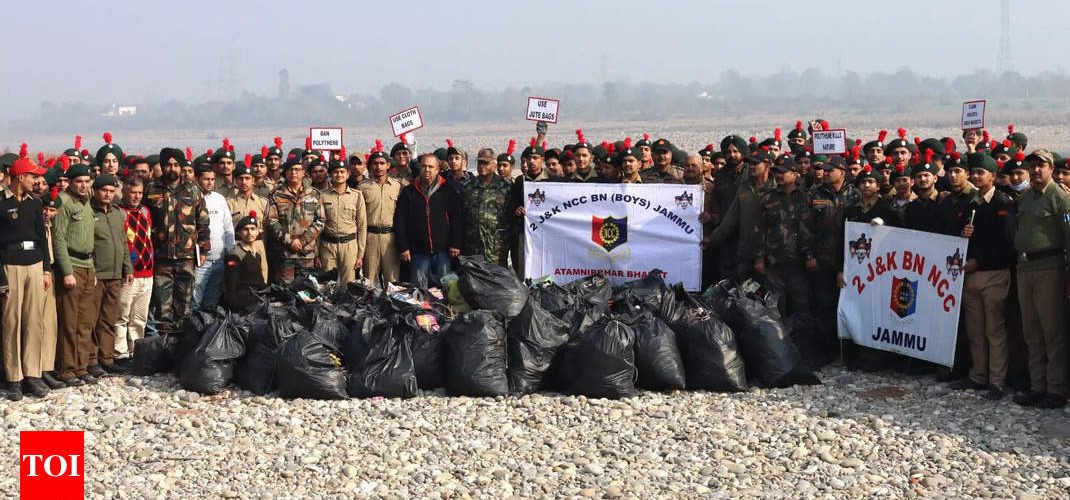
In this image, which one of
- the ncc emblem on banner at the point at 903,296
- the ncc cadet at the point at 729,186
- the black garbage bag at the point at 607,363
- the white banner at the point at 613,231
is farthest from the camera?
the white banner at the point at 613,231

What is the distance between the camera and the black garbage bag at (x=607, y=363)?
28.1 feet

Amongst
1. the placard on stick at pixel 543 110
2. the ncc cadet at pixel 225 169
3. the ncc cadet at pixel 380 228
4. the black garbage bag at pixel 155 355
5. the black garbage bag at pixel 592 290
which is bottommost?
the black garbage bag at pixel 155 355

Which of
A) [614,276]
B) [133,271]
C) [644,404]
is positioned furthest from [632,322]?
[133,271]

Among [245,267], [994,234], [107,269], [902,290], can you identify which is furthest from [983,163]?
[107,269]

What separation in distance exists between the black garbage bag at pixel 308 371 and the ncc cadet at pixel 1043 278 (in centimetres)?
475

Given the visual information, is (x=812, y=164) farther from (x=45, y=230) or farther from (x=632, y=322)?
(x=45, y=230)

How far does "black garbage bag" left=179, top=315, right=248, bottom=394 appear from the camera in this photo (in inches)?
352

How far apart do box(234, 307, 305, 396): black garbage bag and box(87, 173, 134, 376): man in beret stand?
1.24 m

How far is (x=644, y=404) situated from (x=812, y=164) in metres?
3.35

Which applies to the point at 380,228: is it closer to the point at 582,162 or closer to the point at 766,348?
the point at 582,162

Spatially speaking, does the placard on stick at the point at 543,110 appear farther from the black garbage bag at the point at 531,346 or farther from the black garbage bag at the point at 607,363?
the black garbage bag at the point at 607,363

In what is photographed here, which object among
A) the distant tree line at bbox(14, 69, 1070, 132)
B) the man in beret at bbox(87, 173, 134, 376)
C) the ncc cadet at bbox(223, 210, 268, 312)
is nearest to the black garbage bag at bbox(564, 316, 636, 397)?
the ncc cadet at bbox(223, 210, 268, 312)

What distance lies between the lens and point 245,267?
10.5 m

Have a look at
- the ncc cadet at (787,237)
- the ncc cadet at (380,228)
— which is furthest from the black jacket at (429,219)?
the ncc cadet at (787,237)
